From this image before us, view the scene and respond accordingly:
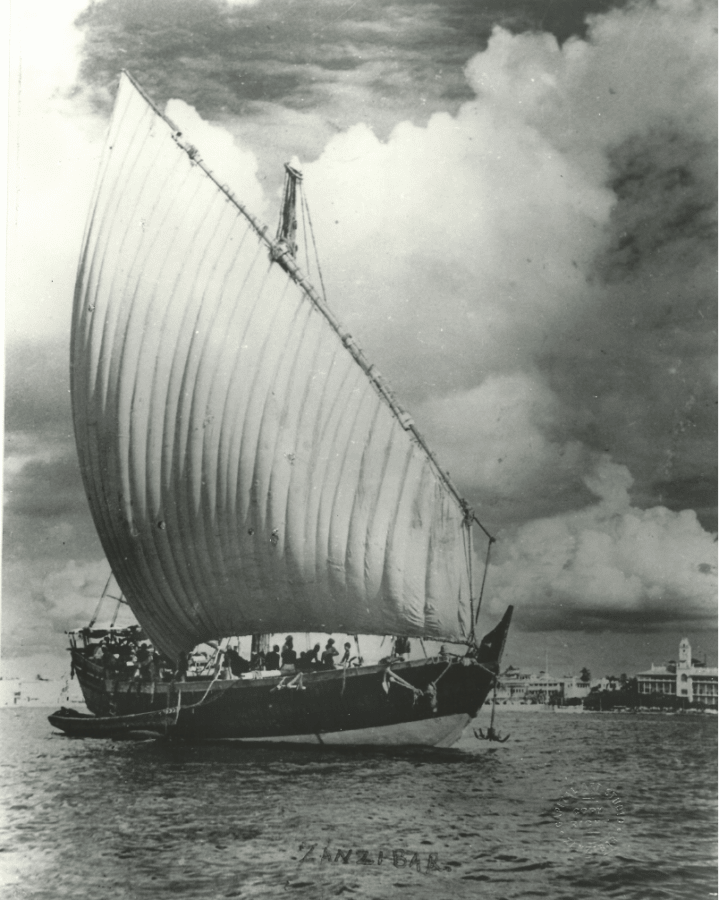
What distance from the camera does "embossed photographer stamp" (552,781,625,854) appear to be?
22.3 feet

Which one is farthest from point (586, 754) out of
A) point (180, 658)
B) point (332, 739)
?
point (180, 658)

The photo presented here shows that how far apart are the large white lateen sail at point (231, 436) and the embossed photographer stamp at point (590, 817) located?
2.01 m

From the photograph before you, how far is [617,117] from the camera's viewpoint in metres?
7.42

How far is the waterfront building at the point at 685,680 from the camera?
7.18 m

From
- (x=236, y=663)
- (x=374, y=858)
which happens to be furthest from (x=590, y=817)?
(x=236, y=663)

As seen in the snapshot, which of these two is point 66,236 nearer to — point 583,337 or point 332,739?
point 583,337

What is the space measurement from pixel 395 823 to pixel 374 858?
1.27ft

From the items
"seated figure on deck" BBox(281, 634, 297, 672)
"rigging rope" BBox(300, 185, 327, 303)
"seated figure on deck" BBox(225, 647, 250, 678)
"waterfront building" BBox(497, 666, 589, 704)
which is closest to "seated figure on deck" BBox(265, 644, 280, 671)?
"seated figure on deck" BBox(281, 634, 297, 672)

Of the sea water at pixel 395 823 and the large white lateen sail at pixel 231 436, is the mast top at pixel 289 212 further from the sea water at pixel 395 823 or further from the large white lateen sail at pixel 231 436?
the sea water at pixel 395 823

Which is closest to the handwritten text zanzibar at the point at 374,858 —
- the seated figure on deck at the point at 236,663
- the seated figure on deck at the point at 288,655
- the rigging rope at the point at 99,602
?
the rigging rope at the point at 99,602

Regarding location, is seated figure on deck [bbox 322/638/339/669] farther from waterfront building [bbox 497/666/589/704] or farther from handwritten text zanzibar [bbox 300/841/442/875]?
handwritten text zanzibar [bbox 300/841/442/875]

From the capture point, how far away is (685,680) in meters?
7.35

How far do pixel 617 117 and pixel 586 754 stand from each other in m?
4.97

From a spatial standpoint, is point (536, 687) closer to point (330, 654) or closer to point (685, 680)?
point (685, 680)
